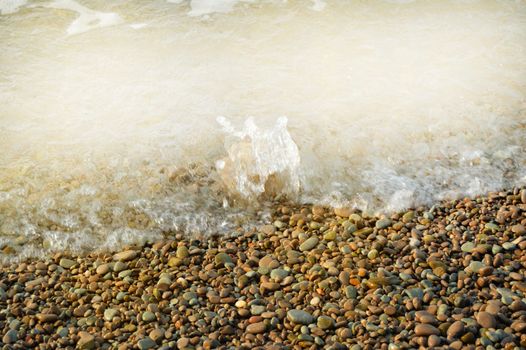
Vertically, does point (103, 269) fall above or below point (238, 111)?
below

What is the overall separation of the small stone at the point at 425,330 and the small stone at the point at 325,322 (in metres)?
0.48

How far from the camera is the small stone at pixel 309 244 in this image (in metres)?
3.93

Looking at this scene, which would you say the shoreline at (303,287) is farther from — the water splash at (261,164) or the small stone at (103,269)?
the water splash at (261,164)

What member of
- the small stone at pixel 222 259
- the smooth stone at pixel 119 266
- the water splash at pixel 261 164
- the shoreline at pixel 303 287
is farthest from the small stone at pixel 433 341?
the smooth stone at pixel 119 266

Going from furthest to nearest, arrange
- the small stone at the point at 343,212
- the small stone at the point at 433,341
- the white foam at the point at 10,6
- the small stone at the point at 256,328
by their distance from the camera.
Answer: the white foam at the point at 10,6 → the small stone at the point at 343,212 → the small stone at the point at 256,328 → the small stone at the point at 433,341

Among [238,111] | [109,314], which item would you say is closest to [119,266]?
[109,314]

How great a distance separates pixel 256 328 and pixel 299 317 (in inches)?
10.5

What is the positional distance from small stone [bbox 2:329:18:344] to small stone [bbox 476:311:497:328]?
270cm

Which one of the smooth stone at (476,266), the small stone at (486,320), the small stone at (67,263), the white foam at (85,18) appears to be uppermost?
the white foam at (85,18)

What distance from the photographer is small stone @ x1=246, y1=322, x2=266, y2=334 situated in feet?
10.3

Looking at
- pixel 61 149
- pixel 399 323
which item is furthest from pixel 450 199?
pixel 61 149

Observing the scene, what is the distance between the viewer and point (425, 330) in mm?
2984

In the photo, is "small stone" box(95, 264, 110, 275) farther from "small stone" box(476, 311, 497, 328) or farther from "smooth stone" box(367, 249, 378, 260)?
"small stone" box(476, 311, 497, 328)

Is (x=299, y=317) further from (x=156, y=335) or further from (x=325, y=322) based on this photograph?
(x=156, y=335)
